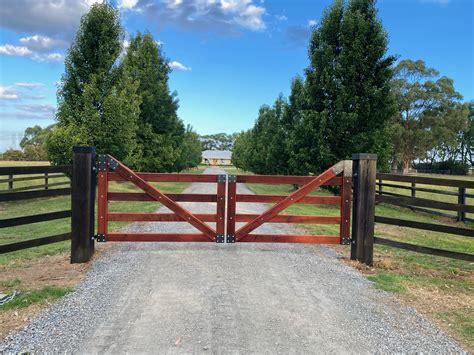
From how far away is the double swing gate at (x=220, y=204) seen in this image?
6.48 meters

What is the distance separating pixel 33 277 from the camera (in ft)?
17.9

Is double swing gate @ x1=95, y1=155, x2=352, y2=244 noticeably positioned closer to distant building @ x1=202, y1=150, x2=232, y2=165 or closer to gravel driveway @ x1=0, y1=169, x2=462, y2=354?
gravel driveway @ x1=0, y1=169, x2=462, y2=354

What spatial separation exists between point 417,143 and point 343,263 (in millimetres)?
60828

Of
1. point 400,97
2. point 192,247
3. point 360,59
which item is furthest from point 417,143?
point 192,247

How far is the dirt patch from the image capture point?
4016 mm

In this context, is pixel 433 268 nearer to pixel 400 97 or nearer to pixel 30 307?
pixel 30 307

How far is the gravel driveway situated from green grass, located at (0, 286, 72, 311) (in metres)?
0.19

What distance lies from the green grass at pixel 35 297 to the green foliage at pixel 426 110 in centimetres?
5883

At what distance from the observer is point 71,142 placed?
49.0ft

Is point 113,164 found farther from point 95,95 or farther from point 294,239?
point 95,95

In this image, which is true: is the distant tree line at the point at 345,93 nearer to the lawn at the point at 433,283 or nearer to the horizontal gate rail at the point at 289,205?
the lawn at the point at 433,283

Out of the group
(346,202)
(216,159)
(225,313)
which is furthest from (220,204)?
(216,159)

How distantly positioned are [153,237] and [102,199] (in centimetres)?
107

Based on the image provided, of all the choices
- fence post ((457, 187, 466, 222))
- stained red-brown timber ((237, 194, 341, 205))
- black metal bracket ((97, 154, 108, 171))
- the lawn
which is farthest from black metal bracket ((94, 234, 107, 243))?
fence post ((457, 187, 466, 222))
